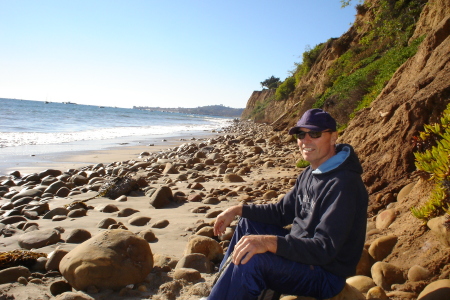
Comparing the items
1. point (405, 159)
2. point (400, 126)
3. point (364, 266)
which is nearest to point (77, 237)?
point (364, 266)

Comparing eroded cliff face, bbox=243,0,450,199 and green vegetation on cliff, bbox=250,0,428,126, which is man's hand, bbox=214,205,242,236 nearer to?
eroded cliff face, bbox=243,0,450,199

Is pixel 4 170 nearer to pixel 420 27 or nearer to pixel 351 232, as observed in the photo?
pixel 351 232

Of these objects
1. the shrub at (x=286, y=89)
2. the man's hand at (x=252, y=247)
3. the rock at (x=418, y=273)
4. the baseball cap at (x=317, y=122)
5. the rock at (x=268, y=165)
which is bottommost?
the rock at (x=268, y=165)

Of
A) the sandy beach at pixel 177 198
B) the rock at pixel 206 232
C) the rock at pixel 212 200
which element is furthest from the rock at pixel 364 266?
the rock at pixel 212 200

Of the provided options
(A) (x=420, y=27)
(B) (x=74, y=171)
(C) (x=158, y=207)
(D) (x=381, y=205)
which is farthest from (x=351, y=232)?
(A) (x=420, y=27)

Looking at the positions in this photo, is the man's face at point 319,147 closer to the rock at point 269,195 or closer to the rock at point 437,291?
the rock at point 437,291

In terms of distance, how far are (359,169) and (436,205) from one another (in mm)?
1124

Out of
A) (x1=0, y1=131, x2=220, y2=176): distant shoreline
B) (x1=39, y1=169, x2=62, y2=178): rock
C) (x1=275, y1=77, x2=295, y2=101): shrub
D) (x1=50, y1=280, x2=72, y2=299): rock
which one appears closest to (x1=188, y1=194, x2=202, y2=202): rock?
(x1=50, y1=280, x2=72, y2=299): rock

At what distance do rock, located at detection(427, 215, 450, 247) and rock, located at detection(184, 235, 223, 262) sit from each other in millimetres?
2008

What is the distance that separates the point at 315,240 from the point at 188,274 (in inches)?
61.4

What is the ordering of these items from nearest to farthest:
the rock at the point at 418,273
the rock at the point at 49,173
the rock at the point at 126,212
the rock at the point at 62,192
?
the rock at the point at 418,273
the rock at the point at 126,212
the rock at the point at 62,192
the rock at the point at 49,173

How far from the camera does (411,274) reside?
282 centimetres

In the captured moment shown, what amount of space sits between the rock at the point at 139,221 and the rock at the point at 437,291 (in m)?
3.70

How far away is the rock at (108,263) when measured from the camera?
10.4 feet
